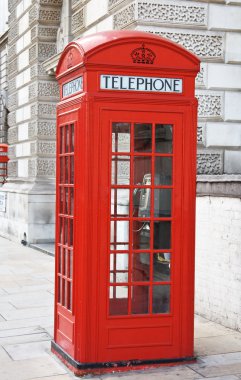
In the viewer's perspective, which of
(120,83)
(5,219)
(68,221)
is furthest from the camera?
(5,219)

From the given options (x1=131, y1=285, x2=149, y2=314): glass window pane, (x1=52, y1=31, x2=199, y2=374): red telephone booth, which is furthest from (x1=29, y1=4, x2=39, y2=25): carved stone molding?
(x1=131, y1=285, x2=149, y2=314): glass window pane

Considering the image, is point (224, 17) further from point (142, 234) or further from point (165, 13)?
point (142, 234)

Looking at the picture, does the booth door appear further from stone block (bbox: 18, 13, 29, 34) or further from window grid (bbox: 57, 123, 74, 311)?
stone block (bbox: 18, 13, 29, 34)

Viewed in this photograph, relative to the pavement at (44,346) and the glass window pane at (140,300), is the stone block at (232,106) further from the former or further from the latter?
the glass window pane at (140,300)

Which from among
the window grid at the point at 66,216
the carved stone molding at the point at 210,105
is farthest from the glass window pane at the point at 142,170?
the carved stone molding at the point at 210,105

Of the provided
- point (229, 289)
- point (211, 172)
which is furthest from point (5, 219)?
point (229, 289)

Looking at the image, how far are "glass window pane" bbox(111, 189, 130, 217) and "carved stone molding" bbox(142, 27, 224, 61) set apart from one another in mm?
4198

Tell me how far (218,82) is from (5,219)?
27.1ft

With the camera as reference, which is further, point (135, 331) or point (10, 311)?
point (10, 311)

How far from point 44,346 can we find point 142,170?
189cm

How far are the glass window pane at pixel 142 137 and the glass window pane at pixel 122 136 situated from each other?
59 millimetres

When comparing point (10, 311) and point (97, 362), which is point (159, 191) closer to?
point (97, 362)

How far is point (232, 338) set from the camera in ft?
19.5

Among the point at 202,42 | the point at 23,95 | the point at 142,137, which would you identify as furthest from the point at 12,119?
the point at 142,137
